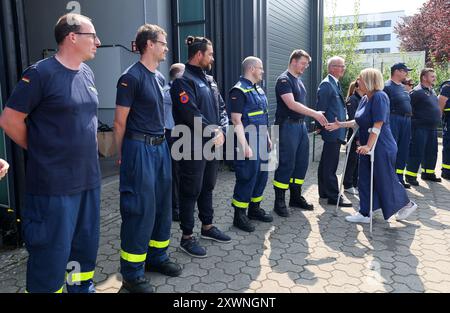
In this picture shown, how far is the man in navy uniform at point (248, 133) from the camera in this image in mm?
4203

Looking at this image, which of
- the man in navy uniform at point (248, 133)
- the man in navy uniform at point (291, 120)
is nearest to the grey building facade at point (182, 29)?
the man in navy uniform at point (291, 120)

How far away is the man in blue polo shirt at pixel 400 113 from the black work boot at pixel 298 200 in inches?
77.7

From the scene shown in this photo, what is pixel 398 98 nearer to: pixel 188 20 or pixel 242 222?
pixel 242 222

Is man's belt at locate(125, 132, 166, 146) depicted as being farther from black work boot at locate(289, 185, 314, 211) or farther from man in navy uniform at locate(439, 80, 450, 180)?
man in navy uniform at locate(439, 80, 450, 180)

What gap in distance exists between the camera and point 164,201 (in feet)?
10.5

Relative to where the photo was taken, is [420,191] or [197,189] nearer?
[197,189]

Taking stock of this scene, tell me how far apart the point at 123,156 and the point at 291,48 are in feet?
28.3

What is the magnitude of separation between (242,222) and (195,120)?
154 cm

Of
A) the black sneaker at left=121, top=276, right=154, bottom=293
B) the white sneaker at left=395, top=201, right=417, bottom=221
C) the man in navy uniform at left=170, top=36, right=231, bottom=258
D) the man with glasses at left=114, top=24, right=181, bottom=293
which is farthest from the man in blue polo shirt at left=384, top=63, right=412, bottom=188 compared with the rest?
the black sneaker at left=121, top=276, right=154, bottom=293

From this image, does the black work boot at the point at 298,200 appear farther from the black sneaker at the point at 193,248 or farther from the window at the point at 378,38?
the window at the point at 378,38

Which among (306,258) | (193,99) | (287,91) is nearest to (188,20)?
(287,91)

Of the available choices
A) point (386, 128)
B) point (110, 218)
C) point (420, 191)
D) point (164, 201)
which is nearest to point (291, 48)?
point (420, 191)

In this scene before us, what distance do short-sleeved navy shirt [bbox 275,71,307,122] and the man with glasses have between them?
6.81 feet
